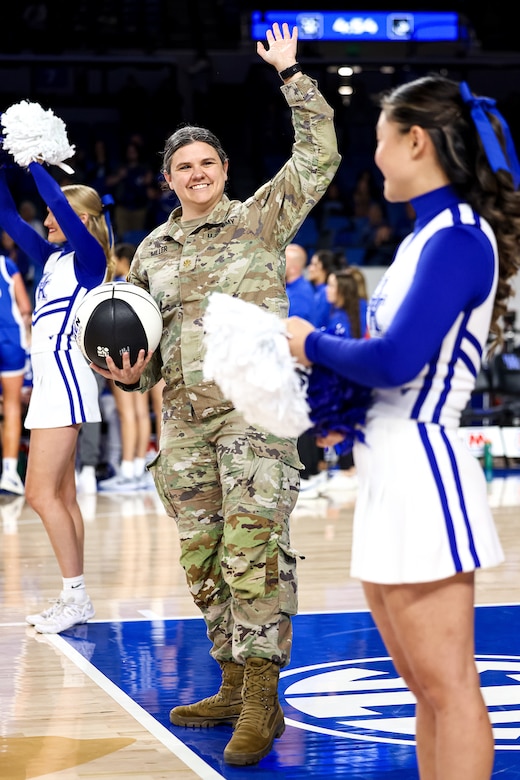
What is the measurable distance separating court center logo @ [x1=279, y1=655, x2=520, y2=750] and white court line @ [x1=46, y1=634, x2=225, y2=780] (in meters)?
0.41

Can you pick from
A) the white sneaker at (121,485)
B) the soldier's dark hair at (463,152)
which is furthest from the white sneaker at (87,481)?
the soldier's dark hair at (463,152)

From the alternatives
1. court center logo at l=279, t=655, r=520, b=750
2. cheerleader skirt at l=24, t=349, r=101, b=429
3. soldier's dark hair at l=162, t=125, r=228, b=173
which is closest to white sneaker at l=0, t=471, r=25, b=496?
cheerleader skirt at l=24, t=349, r=101, b=429

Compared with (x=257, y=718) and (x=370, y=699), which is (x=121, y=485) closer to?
(x=370, y=699)

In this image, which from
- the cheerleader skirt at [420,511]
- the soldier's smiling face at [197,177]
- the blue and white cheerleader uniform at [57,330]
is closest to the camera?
the cheerleader skirt at [420,511]

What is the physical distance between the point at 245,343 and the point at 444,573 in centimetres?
58

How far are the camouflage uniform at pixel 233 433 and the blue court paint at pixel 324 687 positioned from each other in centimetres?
29

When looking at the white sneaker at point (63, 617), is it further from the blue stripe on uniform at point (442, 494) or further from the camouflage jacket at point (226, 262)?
the blue stripe on uniform at point (442, 494)

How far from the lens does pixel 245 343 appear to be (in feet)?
7.48

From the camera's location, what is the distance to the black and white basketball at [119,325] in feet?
11.4

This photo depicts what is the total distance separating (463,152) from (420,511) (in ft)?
2.32

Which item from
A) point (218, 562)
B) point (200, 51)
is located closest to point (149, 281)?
point (218, 562)

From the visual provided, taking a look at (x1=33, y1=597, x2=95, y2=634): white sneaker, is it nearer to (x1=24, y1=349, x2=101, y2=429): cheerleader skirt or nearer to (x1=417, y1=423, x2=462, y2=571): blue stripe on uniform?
(x1=24, y1=349, x2=101, y2=429): cheerleader skirt

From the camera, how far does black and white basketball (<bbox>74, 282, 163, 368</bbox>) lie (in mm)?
3471

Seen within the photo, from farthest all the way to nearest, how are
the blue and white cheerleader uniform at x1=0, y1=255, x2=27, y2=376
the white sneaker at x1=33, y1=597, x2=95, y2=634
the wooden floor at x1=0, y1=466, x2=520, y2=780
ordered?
the blue and white cheerleader uniform at x1=0, y1=255, x2=27, y2=376 < the white sneaker at x1=33, y1=597, x2=95, y2=634 < the wooden floor at x1=0, y1=466, x2=520, y2=780
